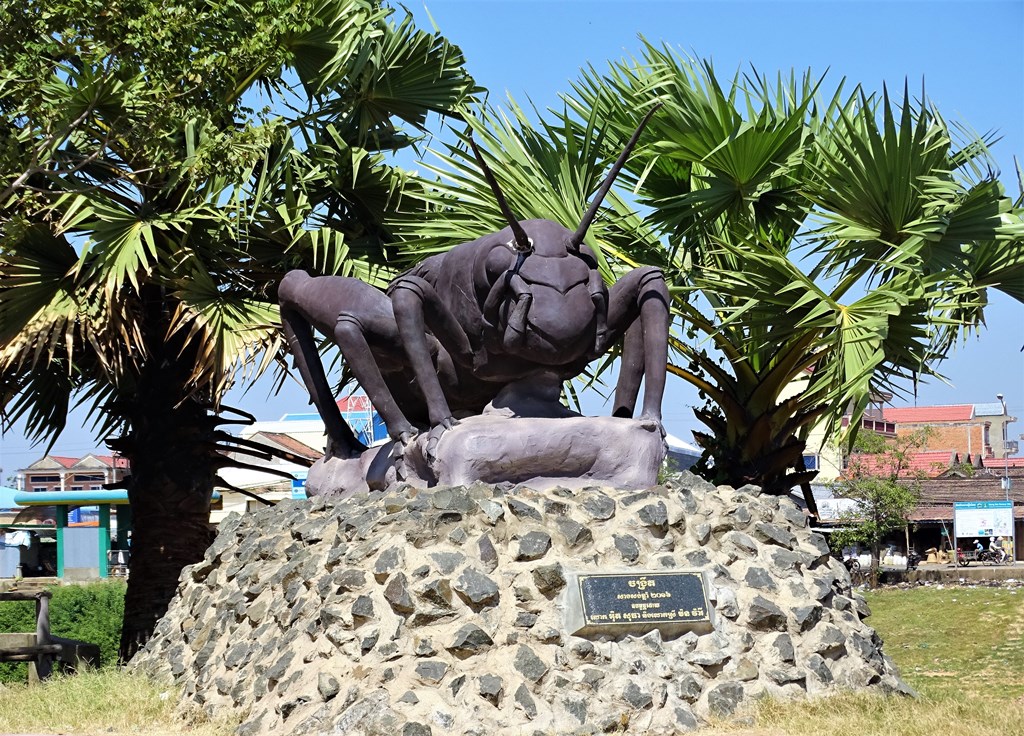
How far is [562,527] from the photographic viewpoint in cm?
724

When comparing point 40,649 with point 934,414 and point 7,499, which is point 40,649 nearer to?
point 7,499

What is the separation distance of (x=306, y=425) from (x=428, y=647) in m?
36.9

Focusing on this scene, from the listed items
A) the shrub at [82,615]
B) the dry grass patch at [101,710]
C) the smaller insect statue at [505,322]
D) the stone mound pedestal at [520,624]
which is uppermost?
the smaller insect statue at [505,322]

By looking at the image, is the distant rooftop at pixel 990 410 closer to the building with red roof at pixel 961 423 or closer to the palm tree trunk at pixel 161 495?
the building with red roof at pixel 961 423

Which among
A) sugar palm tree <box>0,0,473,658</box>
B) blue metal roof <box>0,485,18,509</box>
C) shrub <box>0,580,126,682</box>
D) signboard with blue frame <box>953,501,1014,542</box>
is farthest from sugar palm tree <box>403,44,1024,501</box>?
blue metal roof <box>0,485,18,509</box>

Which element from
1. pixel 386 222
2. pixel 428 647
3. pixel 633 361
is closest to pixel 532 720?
pixel 428 647

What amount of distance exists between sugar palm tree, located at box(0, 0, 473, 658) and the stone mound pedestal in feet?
12.3

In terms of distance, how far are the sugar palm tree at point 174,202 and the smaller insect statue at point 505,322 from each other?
2.47 m

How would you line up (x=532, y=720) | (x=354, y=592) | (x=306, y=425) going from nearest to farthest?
(x=532, y=720), (x=354, y=592), (x=306, y=425)

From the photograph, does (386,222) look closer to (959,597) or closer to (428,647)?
(428,647)

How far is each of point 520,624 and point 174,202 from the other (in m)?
6.75

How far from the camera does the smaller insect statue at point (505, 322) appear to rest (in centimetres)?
780

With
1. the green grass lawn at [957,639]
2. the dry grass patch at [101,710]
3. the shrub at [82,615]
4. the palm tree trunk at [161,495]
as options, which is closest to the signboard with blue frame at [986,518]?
the green grass lawn at [957,639]

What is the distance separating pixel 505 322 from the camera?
789 centimetres
